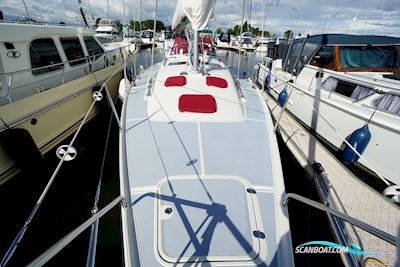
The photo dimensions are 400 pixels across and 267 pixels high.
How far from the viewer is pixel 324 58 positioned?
5.87 meters

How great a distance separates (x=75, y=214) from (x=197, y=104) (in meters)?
2.47

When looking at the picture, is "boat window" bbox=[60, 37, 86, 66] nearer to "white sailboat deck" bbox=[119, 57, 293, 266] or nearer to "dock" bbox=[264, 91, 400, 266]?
"white sailboat deck" bbox=[119, 57, 293, 266]

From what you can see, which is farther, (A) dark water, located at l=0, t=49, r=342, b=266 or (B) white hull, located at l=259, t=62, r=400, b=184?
(B) white hull, located at l=259, t=62, r=400, b=184

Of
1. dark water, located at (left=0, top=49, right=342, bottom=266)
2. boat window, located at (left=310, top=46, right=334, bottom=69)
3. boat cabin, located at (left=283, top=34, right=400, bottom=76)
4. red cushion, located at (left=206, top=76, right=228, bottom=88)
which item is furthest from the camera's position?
boat window, located at (left=310, top=46, right=334, bottom=69)

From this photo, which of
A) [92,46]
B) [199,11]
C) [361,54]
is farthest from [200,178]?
[92,46]

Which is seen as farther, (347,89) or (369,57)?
(369,57)

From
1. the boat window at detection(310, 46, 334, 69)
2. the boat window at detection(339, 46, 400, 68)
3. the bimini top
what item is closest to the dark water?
the boat window at detection(310, 46, 334, 69)

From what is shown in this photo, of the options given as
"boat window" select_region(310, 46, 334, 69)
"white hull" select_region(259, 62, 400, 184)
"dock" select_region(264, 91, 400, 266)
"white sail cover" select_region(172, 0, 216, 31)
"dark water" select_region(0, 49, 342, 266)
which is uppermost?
"white sail cover" select_region(172, 0, 216, 31)

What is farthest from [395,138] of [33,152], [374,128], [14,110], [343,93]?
[14,110]

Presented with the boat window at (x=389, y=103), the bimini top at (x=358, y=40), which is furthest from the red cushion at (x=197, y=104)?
the bimini top at (x=358, y=40)

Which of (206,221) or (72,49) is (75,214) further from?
(72,49)

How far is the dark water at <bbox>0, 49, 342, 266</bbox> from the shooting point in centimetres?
300

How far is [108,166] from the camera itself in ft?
15.4

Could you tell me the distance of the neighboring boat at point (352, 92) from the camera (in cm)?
388
